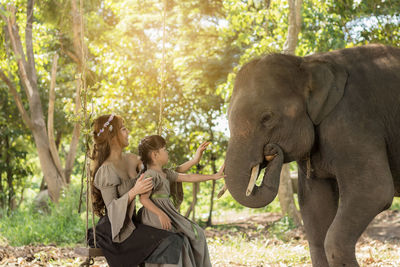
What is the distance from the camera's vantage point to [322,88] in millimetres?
3436

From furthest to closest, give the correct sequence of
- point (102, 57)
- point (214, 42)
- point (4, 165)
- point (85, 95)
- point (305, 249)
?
point (4, 165), point (214, 42), point (102, 57), point (305, 249), point (85, 95)

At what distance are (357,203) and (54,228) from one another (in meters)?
7.19

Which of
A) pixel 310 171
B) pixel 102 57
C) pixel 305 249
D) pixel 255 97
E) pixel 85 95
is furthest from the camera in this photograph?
pixel 102 57

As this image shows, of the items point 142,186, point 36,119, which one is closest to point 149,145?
point 142,186

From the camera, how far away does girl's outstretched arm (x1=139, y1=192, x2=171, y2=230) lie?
3572 mm

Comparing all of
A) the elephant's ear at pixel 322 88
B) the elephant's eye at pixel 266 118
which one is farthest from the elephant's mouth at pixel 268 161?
the elephant's ear at pixel 322 88

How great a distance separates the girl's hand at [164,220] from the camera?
3.62 meters

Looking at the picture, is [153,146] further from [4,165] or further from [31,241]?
[4,165]

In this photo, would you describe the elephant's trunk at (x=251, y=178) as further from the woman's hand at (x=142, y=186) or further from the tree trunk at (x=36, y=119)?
the tree trunk at (x=36, y=119)

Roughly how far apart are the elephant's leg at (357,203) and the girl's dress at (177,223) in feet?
3.12

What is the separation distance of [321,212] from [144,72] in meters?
8.49

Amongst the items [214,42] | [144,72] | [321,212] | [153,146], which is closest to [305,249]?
[321,212]

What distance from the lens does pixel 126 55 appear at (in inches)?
474

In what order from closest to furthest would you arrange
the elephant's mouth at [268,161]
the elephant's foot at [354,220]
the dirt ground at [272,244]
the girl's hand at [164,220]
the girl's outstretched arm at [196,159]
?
1. the elephant's foot at [354,220]
2. the elephant's mouth at [268,161]
3. the girl's hand at [164,220]
4. the girl's outstretched arm at [196,159]
5. the dirt ground at [272,244]
